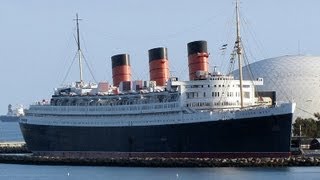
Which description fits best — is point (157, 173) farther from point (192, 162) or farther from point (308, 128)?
point (308, 128)

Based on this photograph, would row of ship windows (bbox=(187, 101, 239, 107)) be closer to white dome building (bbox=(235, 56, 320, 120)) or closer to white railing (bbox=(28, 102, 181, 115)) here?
white railing (bbox=(28, 102, 181, 115))

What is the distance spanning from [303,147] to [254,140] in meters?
15.0

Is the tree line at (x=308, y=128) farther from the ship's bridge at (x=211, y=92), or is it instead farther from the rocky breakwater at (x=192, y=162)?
the rocky breakwater at (x=192, y=162)

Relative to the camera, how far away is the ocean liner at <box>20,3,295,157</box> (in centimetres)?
7825

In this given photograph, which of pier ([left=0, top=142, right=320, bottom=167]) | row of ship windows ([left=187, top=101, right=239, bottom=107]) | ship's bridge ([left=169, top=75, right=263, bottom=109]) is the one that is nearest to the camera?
pier ([left=0, top=142, right=320, bottom=167])

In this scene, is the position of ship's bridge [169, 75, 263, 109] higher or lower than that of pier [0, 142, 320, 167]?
higher

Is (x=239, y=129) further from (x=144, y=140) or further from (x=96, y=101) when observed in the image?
(x=96, y=101)

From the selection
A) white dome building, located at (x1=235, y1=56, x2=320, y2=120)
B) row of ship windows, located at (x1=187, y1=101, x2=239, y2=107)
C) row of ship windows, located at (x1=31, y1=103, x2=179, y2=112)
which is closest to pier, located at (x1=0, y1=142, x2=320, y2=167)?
row of ship windows, located at (x1=31, y1=103, x2=179, y2=112)

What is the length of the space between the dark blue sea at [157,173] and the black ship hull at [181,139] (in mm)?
6118

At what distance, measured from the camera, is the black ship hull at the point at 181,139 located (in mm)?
77688

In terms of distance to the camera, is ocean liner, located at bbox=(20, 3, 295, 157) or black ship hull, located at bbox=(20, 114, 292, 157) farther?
ocean liner, located at bbox=(20, 3, 295, 157)

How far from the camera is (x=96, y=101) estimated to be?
3664 inches

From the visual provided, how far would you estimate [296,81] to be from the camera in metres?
119

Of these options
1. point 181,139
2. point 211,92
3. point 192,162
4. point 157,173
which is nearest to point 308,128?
point 211,92
